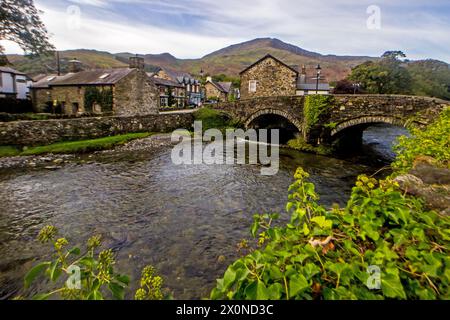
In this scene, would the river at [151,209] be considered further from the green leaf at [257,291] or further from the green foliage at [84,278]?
the green leaf at [257,291]

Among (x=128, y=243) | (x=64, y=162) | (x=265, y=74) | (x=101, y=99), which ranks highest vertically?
(x=265, y=74)

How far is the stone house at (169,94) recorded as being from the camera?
162 feet

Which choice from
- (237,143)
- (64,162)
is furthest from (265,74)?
(64,162)

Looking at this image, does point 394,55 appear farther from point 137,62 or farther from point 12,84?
point 12,84

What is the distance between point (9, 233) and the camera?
8.29 metres

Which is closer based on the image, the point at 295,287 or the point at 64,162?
the point at 295,287

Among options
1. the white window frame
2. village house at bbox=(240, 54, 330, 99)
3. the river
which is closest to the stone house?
the white window frame

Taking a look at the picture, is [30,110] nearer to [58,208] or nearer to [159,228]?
[58,208]

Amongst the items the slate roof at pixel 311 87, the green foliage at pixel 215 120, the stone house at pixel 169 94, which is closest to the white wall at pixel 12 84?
the stone house at pixel 169 94

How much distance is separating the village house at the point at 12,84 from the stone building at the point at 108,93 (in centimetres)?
1140

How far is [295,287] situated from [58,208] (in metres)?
11.0
